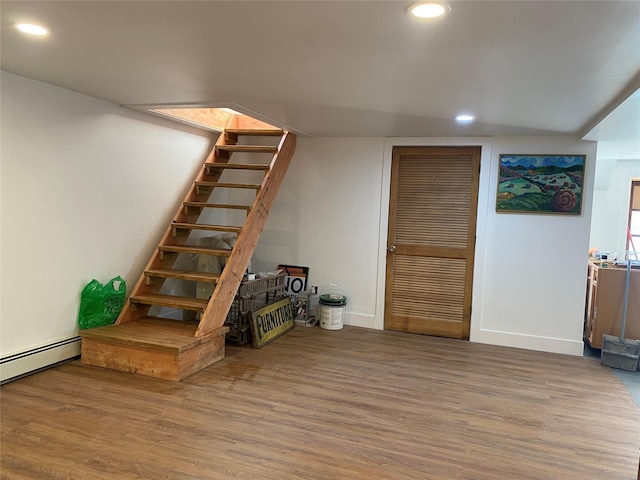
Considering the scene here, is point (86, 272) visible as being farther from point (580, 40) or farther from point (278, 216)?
point (580, 40)

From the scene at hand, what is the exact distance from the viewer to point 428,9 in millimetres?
1735

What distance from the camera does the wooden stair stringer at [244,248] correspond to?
150 inches

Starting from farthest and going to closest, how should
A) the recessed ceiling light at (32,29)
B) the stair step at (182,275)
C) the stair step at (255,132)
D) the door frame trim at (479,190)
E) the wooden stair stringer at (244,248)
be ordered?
the stair step at (255,132), the door frame trim at (479,190), the stair step at (182,275), the wooden stair stringer at (244,248), the recessed ceiling light at (32,29)

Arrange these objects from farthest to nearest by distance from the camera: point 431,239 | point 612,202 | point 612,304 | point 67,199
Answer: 1. point 612,202
2. point 431,239
3. point 612,304
4. point 67,199

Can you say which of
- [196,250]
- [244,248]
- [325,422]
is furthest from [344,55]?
[196,250]

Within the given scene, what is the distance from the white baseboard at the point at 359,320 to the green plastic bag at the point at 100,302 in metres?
2.46

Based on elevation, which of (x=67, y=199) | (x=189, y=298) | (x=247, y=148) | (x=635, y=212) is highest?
(x=247, y=148)

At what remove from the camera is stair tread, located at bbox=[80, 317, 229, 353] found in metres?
3.46

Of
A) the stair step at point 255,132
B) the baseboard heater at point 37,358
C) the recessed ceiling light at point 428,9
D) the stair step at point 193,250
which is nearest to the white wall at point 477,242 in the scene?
the stair step at point 255,132

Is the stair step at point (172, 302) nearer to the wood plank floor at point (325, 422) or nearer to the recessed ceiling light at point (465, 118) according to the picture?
the wood plank floor at point (325, 422)

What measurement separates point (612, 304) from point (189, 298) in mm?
4143

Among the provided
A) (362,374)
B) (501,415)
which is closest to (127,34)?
(362,374)

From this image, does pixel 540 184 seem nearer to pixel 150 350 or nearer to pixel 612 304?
pixel 612 304

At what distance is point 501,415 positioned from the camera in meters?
3.04
